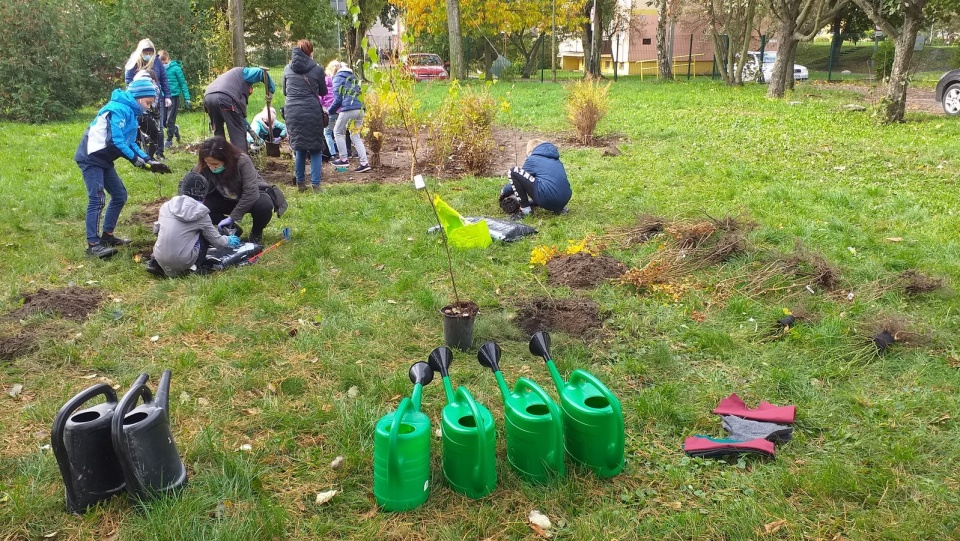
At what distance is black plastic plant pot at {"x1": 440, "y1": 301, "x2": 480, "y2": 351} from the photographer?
3.94 m

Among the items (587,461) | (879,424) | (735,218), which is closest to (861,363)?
(879,424)

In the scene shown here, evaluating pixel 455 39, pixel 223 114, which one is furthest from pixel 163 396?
pixel 455 39

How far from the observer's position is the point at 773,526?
2488 millimetres

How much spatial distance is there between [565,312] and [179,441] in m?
2.54

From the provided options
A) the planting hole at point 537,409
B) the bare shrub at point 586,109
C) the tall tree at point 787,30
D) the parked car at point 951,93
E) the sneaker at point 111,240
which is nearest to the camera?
the planting hole at point 537,409

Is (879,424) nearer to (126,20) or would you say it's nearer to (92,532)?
(92,532)

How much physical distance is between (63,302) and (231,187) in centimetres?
169

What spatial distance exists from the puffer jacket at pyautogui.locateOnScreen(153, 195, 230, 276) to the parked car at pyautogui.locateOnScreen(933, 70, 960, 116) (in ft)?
45.6

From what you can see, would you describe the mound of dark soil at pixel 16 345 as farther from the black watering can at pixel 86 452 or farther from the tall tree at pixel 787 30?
the tall tree at pixel 787 30

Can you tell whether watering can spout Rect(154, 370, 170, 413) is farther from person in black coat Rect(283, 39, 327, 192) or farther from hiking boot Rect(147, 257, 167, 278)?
person in black coat Rect(283, 39, 327, 192)

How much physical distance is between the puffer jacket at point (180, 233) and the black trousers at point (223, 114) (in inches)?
111

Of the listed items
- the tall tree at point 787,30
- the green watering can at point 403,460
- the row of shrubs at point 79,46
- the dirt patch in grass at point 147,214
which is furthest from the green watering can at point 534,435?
the tall tree at point 787,30

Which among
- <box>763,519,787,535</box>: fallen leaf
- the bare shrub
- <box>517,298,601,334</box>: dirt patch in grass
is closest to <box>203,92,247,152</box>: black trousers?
<box>517,298,601,334</box>: dirt patch in grass

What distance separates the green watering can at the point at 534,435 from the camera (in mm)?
2639
